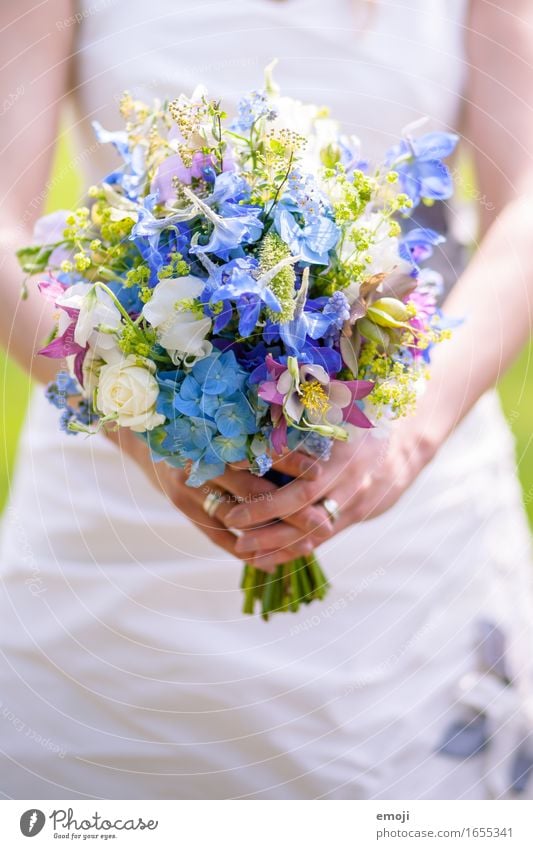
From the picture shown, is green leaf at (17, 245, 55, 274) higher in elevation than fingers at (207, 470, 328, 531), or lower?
higher

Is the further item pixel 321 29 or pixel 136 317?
pixel 321 29

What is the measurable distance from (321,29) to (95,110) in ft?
1.25

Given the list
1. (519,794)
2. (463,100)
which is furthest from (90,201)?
(519,794)

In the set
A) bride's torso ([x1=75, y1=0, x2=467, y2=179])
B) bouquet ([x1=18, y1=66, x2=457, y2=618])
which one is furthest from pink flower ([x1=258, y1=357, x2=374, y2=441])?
bride's torso ([x1=75, y1=0, x2=467, y2=179])

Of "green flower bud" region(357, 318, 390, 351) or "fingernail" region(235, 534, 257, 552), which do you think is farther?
"fingernail" region(235, 534, 257, 552)

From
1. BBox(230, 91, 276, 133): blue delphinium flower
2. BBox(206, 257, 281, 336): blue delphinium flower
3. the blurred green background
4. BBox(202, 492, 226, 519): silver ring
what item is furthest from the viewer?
the blurred green background

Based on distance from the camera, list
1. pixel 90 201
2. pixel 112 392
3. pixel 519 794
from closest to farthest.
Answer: pixel 112 392 < pixel 90 201 < pixel 519 794

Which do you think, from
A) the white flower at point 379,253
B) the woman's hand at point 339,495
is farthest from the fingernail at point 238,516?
the white flower at point 379,253

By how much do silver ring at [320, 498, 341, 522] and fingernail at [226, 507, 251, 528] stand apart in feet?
0.35

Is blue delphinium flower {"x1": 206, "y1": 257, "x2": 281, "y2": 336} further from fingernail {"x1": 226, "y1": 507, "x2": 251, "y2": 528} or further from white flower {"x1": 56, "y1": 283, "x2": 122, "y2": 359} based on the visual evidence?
fingernail {"x1": 226, "y1": 507, "x2": 251, "y2": 528}

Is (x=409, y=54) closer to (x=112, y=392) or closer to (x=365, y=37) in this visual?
(x=365, y=37)

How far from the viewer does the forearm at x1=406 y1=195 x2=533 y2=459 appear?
112 centimetres

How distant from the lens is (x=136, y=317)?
2.63 ft

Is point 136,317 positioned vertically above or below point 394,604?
above
